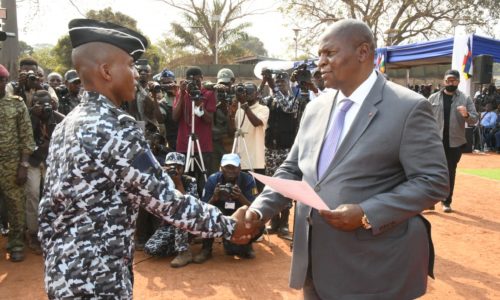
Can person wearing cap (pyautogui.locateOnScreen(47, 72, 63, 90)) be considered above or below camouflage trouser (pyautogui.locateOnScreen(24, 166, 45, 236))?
above

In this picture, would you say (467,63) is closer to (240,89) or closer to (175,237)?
(240,89)

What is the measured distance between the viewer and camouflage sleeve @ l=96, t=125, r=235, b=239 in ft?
6.40

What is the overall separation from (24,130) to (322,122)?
4.17 m

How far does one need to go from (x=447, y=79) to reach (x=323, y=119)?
18.8 feet

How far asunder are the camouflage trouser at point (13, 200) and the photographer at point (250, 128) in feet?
8.86

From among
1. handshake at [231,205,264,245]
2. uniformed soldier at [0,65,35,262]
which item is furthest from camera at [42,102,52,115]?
handshake at [231,205,264,245]

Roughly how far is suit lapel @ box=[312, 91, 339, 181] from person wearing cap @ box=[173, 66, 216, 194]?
400 cm

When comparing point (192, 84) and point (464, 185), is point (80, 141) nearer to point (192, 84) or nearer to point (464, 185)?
point (192, 84)

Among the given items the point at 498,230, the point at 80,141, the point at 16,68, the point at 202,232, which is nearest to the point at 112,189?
the point at 80,141

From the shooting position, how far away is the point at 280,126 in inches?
259

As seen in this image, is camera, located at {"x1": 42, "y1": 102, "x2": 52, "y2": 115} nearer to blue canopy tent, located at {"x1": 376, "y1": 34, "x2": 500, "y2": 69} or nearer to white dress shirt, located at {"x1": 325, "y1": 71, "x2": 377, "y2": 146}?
white dress shirt, located at {"x1": 325, "y1": 71, "x2": 377, "y2": 146}

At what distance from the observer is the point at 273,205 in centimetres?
271

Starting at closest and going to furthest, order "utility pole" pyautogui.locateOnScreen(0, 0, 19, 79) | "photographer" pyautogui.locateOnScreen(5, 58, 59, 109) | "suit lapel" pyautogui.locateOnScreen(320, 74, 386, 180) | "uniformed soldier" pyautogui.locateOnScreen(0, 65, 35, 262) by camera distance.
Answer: "suit lapel" pyautogui.locateOnScreen(320, 74, 386, 180)
"uniformed soldier" pyautogui.locateOnScreen(0, 65, 35, 262)
"photographer" pyautogui.locateOnScreen(5, 58, 59, 109)
"utility pole" pyautogui.locateOnScreen(0, 0, 19, 79)

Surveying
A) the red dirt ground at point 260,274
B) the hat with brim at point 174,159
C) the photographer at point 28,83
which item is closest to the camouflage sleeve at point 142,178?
the red dirt ground at point 260,274
